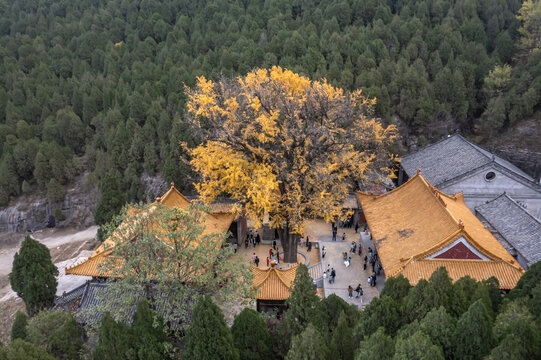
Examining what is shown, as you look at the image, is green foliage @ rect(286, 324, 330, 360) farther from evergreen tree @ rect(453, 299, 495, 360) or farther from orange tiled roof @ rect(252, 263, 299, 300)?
orange tiled roof @ rect(252, 263, 299, 300)

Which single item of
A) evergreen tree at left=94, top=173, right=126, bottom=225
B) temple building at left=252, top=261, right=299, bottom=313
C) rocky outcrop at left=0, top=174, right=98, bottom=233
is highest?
temple building at left=252, top=261, right=299, bottom=313

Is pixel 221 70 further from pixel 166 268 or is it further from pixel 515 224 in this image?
pixel 166 268

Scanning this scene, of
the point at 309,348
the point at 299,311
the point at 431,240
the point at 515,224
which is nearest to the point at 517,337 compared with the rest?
the point at 309,348

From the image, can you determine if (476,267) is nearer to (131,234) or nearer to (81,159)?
(131,234)

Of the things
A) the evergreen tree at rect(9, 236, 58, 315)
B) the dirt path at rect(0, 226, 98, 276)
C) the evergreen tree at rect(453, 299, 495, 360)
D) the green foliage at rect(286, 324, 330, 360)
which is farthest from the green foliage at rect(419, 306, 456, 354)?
the dirt path at rect(0, 226, 98, 276)

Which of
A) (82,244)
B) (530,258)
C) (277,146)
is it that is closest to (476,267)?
(530,258)
